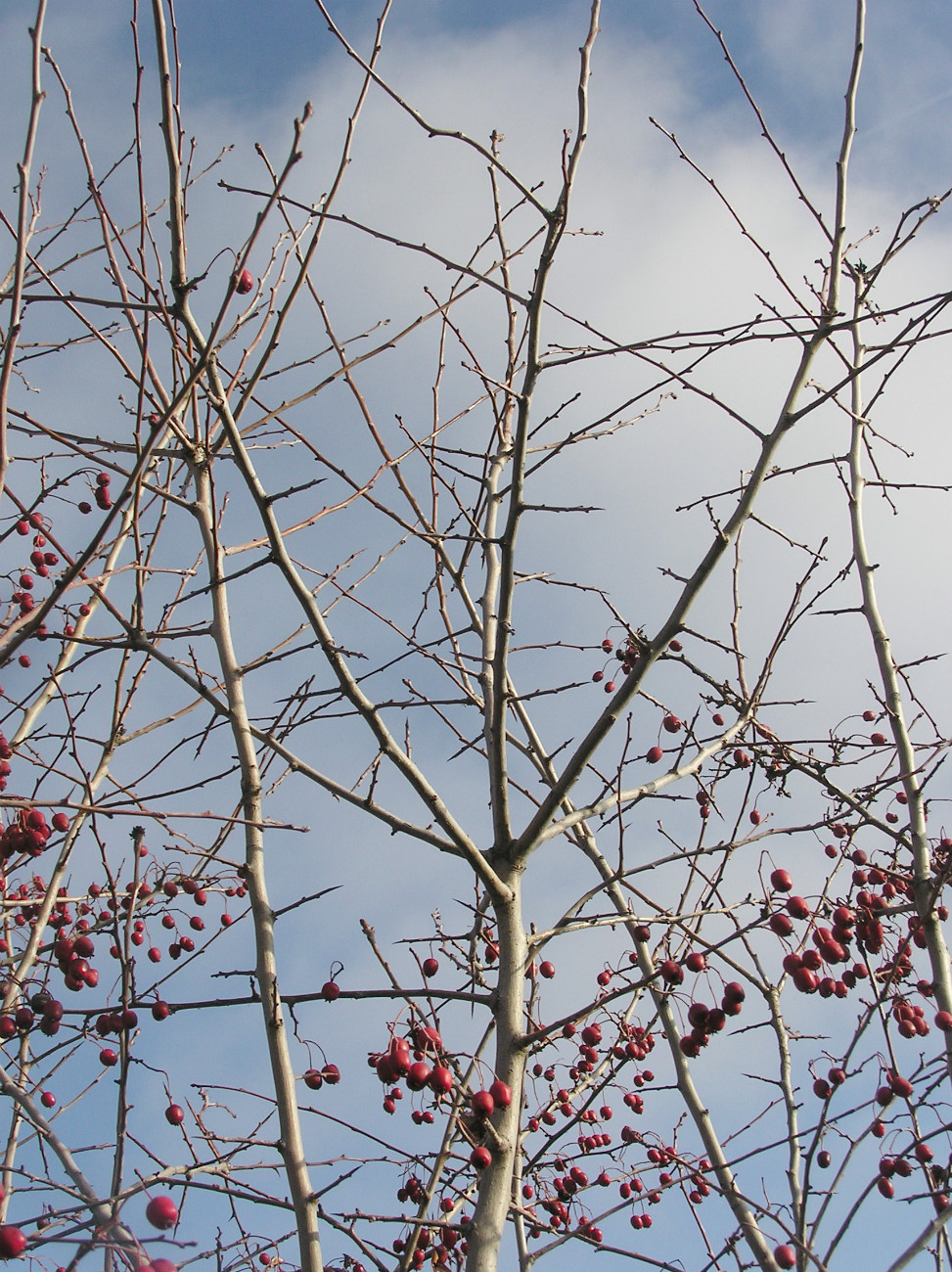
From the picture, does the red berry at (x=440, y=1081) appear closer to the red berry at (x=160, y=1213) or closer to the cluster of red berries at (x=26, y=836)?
the red berry at (x=160, y=1213)

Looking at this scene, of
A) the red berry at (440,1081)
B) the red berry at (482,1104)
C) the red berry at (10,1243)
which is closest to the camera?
the red berry at (10,1243)

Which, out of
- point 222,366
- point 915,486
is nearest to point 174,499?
point 222,366

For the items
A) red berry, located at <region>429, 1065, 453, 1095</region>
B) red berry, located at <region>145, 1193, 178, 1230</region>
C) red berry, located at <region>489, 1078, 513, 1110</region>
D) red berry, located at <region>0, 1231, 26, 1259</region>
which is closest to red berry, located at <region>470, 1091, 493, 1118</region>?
red berry, located at <region>489, 1078, 513, 1110</region>

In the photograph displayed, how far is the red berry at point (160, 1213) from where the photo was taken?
2.18 metres

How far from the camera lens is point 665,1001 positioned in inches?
152

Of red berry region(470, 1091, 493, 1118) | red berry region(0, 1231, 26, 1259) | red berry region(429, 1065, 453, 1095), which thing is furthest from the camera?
red berry region(429, 1065, 453, 1095)

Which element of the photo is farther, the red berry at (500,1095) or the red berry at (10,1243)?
the red berry at (500,1095)

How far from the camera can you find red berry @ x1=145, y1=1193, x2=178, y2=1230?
2.18 m

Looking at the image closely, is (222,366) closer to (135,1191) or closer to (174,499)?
(174,499)

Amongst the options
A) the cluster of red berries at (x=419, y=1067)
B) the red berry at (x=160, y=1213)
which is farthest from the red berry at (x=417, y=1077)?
the red berry at (x=160, y=1213)

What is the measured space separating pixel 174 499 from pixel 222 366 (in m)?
0.56

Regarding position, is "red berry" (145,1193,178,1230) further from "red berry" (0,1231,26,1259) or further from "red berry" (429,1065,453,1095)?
"red berry" (429,1065,453,1095)

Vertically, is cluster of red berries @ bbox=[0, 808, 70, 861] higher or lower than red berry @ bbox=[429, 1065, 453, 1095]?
higher

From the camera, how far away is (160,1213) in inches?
86.0
